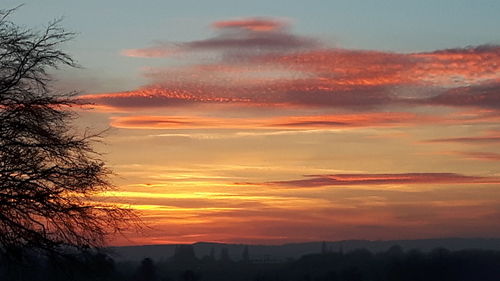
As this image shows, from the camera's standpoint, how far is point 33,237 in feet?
83.6

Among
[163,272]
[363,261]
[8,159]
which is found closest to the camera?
[8,159]

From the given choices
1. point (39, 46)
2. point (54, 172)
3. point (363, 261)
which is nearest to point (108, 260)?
point (54, 172)

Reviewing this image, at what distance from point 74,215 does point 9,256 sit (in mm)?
1794

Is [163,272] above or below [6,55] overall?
above

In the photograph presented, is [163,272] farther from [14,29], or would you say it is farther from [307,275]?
[14,29]

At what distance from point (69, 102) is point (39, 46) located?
1.55 metres

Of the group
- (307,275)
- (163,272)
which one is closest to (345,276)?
(307,275)

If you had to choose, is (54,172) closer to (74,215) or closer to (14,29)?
(74,215)

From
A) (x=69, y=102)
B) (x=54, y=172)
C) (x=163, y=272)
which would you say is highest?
(x=163, y=272)

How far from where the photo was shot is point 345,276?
15912 cm

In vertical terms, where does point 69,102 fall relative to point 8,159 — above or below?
above

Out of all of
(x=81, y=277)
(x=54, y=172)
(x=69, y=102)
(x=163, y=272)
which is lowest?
(x=81, y=277)

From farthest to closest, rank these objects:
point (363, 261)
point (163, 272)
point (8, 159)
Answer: point (363, 261), point (163, 272), point (8, 159)

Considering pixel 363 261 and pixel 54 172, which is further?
pixel 363 261
